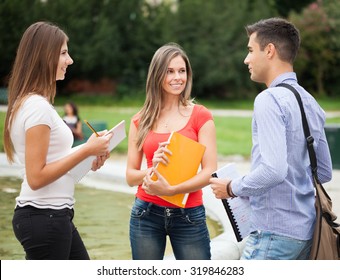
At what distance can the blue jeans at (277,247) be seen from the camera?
9.57 ft

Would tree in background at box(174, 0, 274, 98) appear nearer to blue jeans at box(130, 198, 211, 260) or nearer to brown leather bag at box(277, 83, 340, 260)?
blue jeans at box(130, 198, 211, 260)

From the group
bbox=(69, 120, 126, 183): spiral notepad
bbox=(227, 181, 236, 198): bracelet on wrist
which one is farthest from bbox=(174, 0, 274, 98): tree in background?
bbox=(227, 181, 236, 198): bracelet on wrist

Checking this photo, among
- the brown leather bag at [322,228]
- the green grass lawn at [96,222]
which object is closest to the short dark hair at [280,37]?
the brown leather bag at [322,228]

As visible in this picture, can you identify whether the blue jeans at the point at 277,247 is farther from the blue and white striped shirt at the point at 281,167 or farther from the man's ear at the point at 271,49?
the man's ear at the point at 271,49

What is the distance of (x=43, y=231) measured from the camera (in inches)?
119

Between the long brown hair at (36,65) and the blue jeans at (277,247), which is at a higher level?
the long brown hair at (36,65)

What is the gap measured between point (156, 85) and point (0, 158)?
26.0 feet

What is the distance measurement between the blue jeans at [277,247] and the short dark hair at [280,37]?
2.70ft

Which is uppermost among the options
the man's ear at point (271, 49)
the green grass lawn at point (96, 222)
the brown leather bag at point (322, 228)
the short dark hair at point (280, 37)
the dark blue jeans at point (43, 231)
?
the short dark hair at point (280, 37)

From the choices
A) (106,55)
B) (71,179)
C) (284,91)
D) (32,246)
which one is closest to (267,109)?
(284,91)

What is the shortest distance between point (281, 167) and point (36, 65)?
47.2 inches

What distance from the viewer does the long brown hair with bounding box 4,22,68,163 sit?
9.97 ft

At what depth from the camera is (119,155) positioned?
13656 millimetres

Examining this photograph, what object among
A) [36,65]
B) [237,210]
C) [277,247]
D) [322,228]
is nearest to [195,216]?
[237,210]
